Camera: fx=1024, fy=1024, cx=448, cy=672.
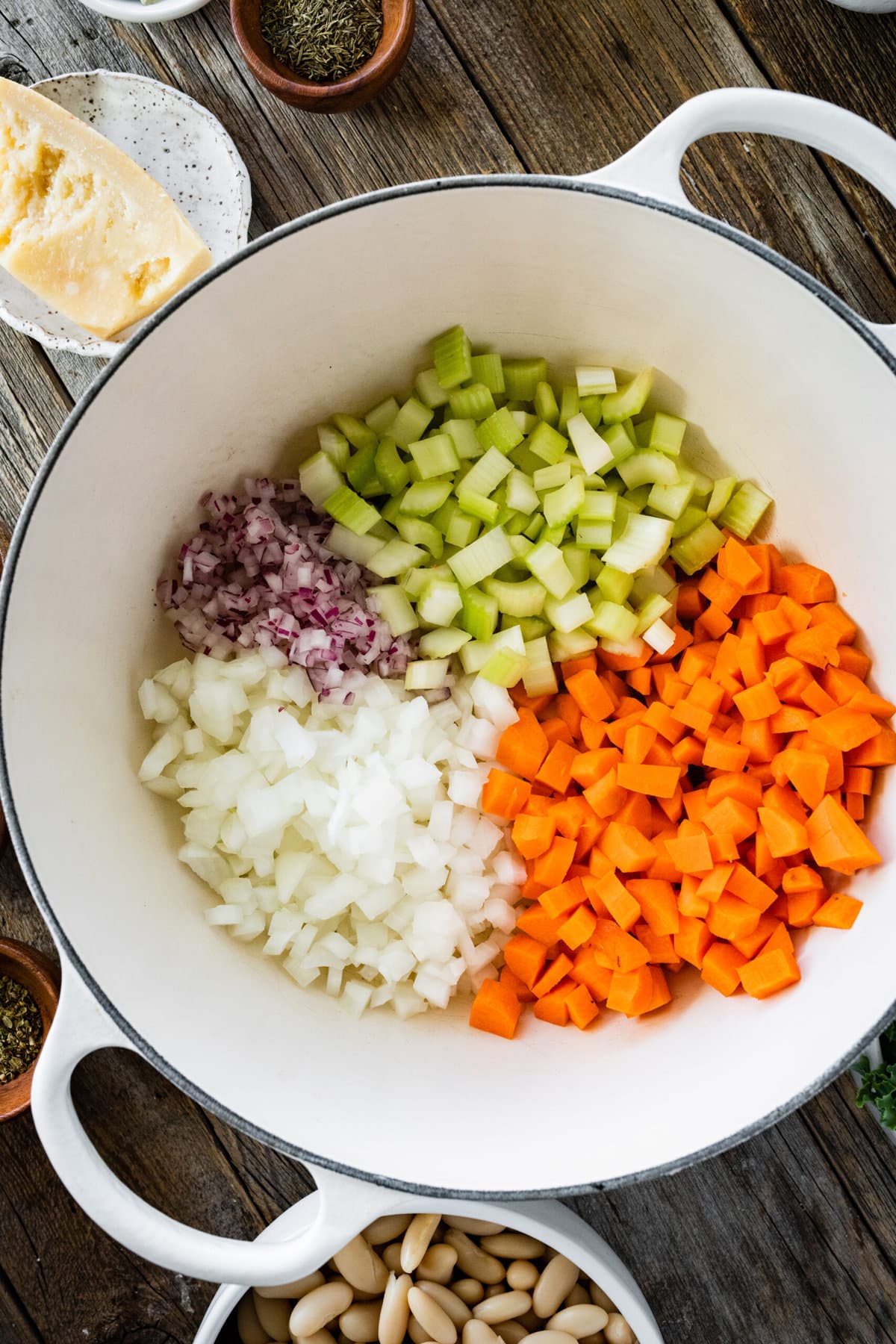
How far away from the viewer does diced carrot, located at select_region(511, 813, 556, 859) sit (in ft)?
4.45

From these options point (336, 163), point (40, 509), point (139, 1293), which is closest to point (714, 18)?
point (336, 163)

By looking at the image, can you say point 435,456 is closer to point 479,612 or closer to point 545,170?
point 479,612

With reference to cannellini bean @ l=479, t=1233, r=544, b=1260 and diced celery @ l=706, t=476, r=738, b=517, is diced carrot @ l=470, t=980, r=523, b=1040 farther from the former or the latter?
diced celery @ l=706, t=476, r=738, b=517

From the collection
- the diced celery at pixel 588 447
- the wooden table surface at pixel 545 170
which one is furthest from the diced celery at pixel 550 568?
the wooden table surface at pixel 545 170

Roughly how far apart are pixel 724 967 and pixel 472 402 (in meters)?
0.82

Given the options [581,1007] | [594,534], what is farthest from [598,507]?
[581,1007]

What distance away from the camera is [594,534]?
1389 millimetres

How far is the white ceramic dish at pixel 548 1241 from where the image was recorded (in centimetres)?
139

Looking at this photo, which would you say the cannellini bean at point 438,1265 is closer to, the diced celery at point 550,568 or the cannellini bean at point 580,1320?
the cannellini bean at point 580,1320

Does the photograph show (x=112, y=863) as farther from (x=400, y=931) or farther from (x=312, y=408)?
(x=312, y=408)

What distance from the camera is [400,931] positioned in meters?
1.39

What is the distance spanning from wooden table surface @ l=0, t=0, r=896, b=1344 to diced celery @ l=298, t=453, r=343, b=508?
40 centimetres

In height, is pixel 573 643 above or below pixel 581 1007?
above

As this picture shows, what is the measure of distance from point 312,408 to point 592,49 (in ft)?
2.24
